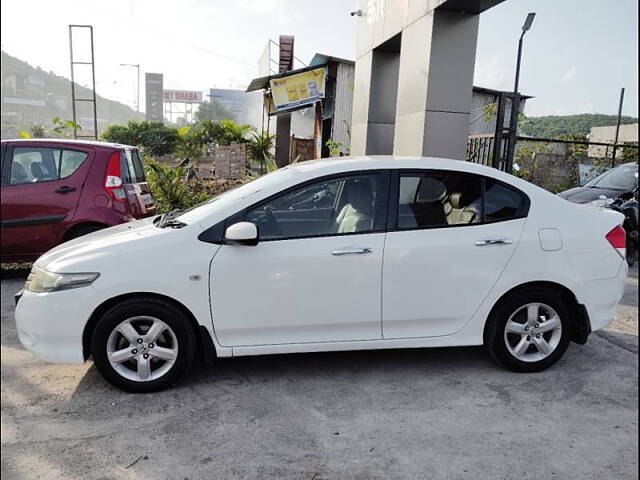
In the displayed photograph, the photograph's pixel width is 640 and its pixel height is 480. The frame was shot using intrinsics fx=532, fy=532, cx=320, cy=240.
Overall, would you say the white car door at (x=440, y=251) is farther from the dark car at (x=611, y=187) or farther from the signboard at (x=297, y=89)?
the signboard at (x=297, y=89)

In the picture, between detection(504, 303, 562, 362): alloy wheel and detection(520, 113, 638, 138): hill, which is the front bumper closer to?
detection(504, 303, 562, 362): alloy wheel

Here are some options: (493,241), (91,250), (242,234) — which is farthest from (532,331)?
(91,250)

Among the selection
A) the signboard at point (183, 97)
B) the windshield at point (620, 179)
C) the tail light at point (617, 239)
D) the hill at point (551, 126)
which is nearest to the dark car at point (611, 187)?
the windshield at point (620, 179)

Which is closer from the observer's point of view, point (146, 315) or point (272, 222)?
point (146, 315)

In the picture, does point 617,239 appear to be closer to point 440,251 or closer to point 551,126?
point 440,251

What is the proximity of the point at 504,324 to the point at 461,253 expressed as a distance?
62 cm

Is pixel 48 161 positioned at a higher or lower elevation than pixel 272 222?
higher

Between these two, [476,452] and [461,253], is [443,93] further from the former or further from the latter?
[476,452]

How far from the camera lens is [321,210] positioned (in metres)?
3.63

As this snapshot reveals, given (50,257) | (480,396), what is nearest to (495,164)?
(480,396)

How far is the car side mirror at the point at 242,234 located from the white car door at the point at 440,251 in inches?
34.2

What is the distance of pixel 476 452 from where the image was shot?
275 centimetres

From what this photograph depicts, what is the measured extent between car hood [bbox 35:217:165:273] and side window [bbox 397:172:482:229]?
1.60 meters

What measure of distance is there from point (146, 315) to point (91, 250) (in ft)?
1.77
